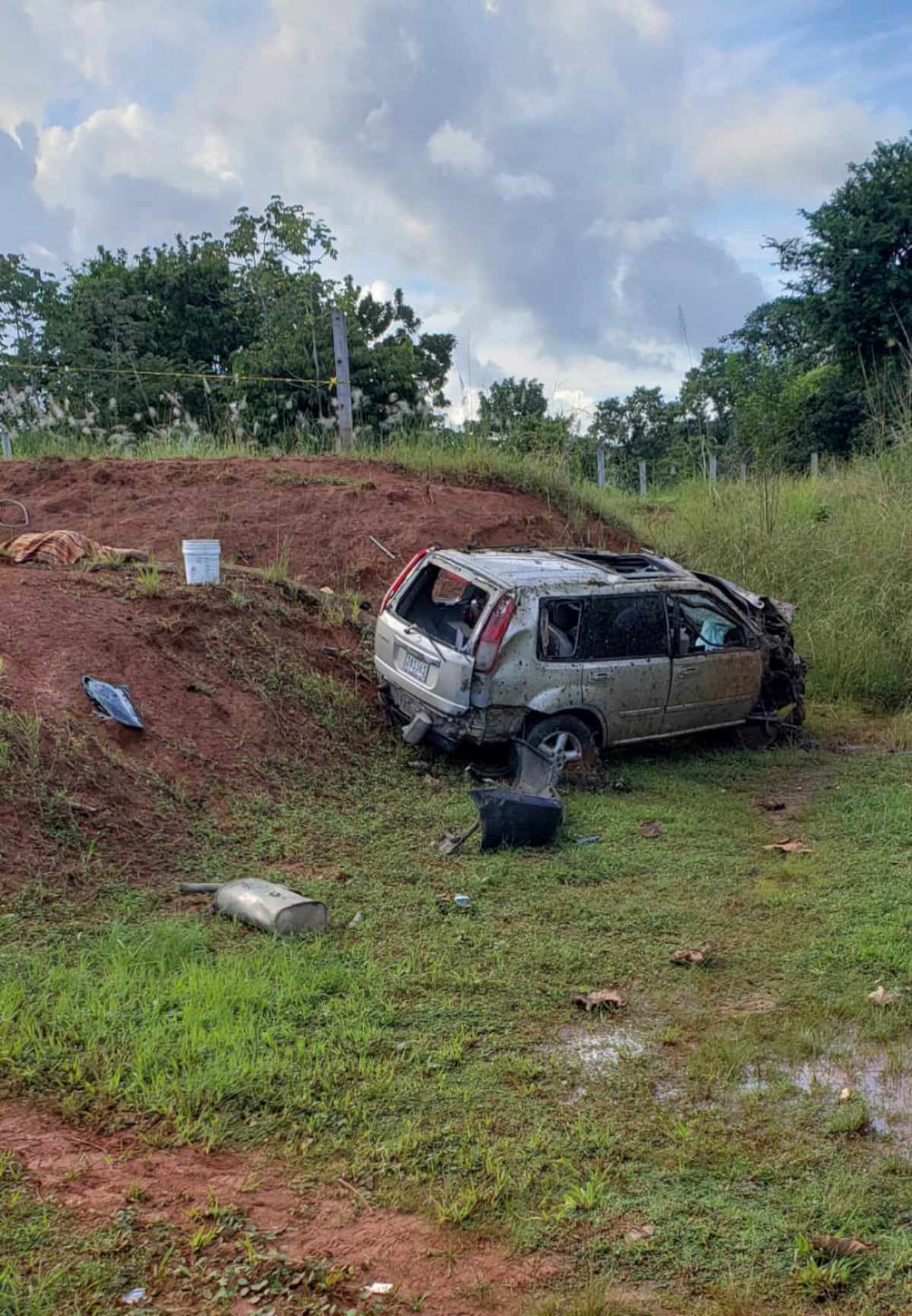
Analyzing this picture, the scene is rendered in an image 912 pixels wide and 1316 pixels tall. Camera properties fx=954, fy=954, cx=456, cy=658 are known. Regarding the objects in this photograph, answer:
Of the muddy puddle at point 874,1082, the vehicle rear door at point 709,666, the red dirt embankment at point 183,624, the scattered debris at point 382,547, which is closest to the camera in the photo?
the muddy puddle at point 874,1082

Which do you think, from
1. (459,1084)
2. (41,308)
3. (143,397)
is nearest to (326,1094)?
(459,1084)

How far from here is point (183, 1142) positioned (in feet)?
10.2

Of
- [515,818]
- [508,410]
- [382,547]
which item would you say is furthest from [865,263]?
[515,818]

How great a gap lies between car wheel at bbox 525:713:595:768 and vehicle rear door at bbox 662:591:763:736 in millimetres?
885

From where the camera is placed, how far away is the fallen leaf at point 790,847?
20.4ft

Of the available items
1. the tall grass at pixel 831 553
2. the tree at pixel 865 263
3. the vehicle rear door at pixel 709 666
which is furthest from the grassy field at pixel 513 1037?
the tree at pixel 865 263

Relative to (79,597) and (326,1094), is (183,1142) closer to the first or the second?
(326,1094)

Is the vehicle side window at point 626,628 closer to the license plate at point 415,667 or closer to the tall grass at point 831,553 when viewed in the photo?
the license plate at point 415,667

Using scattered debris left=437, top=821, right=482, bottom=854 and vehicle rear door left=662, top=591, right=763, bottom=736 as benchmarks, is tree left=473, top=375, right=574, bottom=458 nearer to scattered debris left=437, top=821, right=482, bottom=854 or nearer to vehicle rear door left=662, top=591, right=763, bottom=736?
vehicle rear door left=662, top=591, right=763, bottom=736

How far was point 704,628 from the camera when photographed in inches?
339

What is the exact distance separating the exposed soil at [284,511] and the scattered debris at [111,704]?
4298 mm

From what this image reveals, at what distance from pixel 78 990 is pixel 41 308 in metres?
22.6

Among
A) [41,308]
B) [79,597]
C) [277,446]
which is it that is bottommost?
[79,597]

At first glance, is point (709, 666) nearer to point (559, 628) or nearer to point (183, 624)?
point (559, 628)
